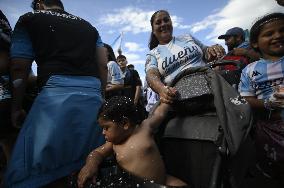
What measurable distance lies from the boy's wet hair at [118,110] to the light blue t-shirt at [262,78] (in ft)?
3.23

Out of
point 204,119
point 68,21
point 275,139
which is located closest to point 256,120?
point 275,139

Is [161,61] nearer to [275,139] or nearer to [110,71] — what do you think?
[275,139]

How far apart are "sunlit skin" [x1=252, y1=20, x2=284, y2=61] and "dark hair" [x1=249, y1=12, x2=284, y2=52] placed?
0.03 meters

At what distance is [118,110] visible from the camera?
1915mm

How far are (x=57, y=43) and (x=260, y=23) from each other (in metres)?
1.66

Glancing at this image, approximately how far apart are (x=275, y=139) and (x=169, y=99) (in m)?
0.73

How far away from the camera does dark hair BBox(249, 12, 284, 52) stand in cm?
235

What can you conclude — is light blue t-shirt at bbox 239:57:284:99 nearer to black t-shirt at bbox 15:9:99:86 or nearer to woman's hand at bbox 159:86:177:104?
woman's hand at bbox 159:86:177:104

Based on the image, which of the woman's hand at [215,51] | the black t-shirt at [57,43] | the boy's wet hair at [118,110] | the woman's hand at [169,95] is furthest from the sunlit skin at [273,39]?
the black t-shirt at [57,43]

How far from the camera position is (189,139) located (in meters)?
1.88

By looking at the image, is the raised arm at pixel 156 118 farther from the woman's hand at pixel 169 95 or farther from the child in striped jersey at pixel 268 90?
the child in striped jersey at pixel 268 90

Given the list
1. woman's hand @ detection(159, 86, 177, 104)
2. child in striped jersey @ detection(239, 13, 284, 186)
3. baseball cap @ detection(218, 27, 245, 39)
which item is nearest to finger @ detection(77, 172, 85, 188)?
woman's hand @ detection(159, 86, 177, 104)

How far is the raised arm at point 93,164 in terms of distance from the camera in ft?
5.60

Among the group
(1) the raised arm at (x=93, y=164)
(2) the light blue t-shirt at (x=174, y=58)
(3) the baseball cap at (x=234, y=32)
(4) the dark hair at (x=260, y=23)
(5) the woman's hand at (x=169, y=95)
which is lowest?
(1) the raised arm at (x=93, y=164)
